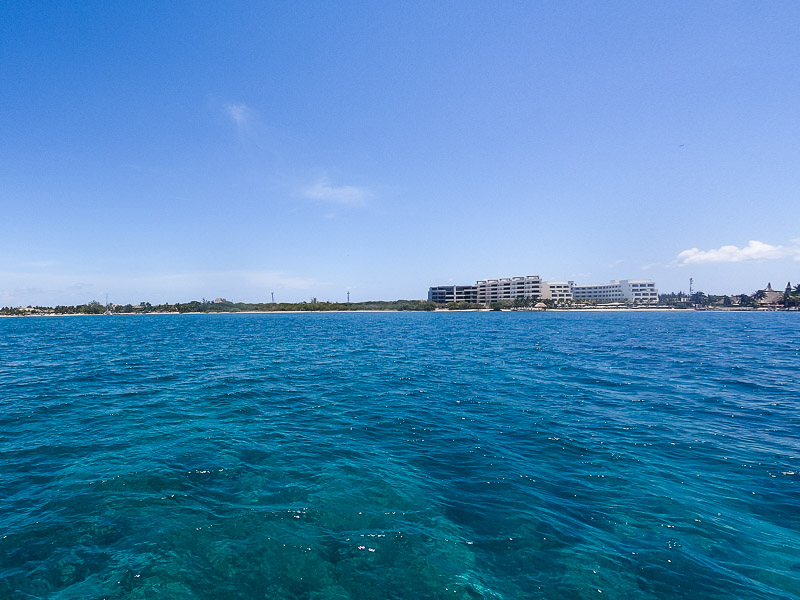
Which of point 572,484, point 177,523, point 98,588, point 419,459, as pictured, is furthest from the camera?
point 419,459

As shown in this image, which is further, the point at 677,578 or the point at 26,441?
the point at 26,441

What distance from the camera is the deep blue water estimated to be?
7.48 m

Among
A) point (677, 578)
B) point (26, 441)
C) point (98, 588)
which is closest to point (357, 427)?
point (98, 588)

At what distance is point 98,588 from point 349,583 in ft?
17.2

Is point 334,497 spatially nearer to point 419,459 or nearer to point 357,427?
point 419,459

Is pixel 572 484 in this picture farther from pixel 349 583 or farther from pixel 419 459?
pixel 349 583

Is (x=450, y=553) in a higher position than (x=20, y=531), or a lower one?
lower

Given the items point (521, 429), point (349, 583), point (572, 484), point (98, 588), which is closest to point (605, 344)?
point (521, 429)

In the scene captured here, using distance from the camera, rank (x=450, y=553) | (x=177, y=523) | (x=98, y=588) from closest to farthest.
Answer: (x=98, y=588) → (x=450, y=553) → (x=177, y=523)

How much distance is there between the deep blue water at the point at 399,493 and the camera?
7484 mm

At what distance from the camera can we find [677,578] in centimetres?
756

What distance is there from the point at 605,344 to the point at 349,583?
54.8 metres

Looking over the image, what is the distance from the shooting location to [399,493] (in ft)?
35.5

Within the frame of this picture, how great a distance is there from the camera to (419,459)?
13430 millimetres
